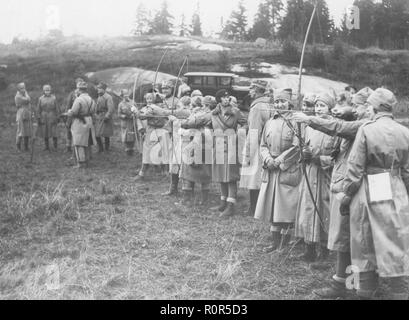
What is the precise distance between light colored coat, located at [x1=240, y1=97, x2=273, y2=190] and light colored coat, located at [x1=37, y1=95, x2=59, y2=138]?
7343mm

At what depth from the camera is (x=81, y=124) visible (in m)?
10.1

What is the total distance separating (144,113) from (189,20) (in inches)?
1418

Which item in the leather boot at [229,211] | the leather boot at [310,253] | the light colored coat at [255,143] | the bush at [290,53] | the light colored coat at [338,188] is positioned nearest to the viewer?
the light colored coat at [338,188]

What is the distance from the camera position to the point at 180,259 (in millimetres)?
5086

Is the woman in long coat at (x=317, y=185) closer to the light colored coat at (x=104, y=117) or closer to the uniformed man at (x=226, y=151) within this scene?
the uniformed man at (x=226, y=151)

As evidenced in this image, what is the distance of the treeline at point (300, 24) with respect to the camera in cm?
3198

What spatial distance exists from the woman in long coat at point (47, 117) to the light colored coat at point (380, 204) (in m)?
9.99

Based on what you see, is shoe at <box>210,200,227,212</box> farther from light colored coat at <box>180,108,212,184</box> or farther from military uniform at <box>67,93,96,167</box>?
military uniform at <box>67,93,96,167</box>

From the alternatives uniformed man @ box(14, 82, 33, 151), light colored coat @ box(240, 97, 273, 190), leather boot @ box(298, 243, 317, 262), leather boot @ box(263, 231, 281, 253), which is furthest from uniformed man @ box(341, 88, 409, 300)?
uniformed man @ box(14, 82, 33, 151)

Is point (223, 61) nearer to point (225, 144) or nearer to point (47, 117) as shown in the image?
point (47, 117)

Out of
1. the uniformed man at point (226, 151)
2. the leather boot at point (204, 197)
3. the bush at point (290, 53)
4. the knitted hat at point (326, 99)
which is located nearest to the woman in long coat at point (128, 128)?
the leather boot at point (204, 197)

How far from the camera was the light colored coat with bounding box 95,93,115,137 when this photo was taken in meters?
12.0
